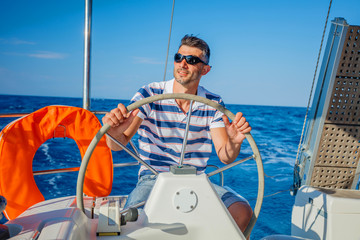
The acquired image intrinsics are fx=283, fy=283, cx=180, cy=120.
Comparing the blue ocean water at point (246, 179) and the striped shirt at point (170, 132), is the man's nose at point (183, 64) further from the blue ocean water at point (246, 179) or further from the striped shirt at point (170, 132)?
the blue ocean water at point (246, 179)

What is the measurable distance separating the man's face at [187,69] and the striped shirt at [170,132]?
0.41 feet

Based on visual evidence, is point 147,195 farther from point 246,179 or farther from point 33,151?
point 246,179

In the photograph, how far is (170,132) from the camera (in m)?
1.47

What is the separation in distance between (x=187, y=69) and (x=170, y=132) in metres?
0.34

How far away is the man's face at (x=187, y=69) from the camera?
1.46 m

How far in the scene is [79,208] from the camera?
887 mm

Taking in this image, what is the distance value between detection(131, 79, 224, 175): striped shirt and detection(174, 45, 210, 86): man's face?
0.12 meters

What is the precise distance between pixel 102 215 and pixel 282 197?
4.48 meters

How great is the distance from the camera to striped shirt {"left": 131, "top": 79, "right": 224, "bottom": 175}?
4.77ft

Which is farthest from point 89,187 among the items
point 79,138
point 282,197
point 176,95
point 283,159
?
point 283,159

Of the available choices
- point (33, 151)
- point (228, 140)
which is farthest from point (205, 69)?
point (33, 151)

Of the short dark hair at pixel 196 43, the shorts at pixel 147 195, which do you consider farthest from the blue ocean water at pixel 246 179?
the short dark hair at pixel 196 43

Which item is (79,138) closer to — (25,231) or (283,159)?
(25,231)

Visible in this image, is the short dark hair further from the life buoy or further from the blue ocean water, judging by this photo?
the blue ocean water
